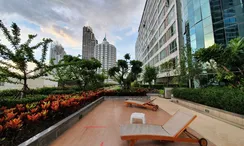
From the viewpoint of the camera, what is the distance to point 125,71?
49.1 ft

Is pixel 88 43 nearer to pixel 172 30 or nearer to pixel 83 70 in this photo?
pixel 172 30

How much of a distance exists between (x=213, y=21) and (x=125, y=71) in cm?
1230

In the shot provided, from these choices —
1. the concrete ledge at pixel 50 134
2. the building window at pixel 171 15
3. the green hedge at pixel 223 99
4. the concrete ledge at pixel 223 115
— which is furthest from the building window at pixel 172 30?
the concrete ledge at pixel 50 134

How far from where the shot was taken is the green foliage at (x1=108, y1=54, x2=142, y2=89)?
47.4 feet

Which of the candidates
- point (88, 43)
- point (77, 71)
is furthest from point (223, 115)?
point (88, 43)

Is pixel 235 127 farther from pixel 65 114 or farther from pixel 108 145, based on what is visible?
pixel 65 114

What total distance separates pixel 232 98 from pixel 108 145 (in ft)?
15.9

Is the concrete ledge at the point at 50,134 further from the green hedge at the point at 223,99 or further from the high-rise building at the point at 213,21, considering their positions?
the high-rise building at the point at 213,21

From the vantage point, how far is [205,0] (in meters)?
14.5

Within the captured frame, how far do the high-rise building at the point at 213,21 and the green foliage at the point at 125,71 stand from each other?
8048 millimetres

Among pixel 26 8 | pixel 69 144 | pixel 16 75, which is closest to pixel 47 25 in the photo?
pixel 26 8

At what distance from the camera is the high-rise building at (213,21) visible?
1230cm

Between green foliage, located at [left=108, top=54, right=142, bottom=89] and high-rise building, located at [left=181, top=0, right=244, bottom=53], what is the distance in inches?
317

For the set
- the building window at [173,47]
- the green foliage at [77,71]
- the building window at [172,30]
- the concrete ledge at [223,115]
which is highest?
the building window at [172,30]
